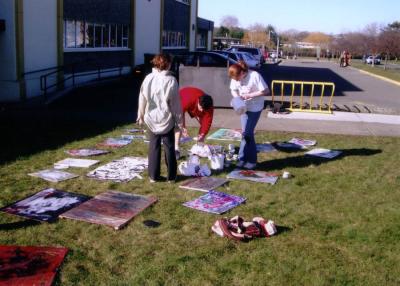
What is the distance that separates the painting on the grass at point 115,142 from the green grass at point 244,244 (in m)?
1.68

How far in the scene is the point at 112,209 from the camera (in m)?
5.32

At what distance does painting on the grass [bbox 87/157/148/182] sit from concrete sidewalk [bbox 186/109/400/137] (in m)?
3.77

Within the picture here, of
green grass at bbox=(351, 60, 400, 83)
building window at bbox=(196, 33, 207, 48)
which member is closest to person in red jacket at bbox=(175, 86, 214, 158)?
green grass at bbox=(351, 60, 400, 83)

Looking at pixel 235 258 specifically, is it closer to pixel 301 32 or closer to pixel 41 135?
pixel 41 135

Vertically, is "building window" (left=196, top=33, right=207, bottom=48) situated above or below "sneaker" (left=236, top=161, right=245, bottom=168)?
above

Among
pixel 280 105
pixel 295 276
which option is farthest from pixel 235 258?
pixel 280 105

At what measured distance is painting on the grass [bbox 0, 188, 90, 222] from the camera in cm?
509

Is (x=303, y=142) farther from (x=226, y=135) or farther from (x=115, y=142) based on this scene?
(x=115, y=142)

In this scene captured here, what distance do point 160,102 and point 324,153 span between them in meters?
3.66

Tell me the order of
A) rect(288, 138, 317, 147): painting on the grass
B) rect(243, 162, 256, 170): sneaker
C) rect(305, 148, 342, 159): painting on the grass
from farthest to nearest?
rect(288, 138, 317, 147): painting on the grass, rect(305, 148, 342, 159): painting on the grass, rect(243, 162, 256, 170): sneaker

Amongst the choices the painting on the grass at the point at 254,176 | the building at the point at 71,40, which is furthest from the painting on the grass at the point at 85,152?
the building at the point at 71,40

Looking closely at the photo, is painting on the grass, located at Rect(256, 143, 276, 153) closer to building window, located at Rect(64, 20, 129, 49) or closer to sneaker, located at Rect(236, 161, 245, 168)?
sneaker, located at Rect(236, 161, 245, 168)

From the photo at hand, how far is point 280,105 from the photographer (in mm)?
13508

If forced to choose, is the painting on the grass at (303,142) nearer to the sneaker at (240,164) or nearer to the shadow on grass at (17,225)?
the sneaker at (240,164)
